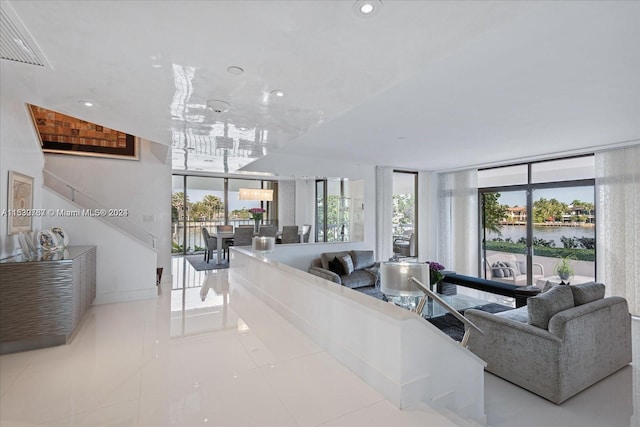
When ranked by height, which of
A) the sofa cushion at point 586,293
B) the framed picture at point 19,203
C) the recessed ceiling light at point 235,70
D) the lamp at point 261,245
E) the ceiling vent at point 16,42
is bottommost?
the sofa cushion at point 586,293

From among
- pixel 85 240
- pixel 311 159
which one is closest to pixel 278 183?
pixel 311 159

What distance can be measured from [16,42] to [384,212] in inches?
261

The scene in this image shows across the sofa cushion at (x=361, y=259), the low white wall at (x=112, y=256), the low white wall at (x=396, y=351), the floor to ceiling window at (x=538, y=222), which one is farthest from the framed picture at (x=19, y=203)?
the floor to ceiling window at (x=538, y=222)

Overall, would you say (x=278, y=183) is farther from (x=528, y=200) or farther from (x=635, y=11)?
(x=635, y=11)

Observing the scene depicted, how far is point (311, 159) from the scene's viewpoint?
670 centimetres

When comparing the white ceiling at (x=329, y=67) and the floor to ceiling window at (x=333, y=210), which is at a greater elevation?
the white ceiling at (x=329, y=67)

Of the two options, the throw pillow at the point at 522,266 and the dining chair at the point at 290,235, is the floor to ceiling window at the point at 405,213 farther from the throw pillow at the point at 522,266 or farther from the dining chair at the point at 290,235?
the dining chair at the point at 290,235

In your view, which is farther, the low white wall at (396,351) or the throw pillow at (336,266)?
the throw pillow at (336,266)

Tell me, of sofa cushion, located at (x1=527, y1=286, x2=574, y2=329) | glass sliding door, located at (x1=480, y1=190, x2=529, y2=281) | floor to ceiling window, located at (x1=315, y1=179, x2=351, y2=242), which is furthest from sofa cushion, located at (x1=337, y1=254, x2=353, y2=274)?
glass sliding door, located at (x1=480, y1=190, x2=529, y2=281)

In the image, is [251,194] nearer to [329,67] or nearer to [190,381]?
[190,381]

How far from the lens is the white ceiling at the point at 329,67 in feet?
5.02

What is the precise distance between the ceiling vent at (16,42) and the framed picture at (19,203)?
1.62m

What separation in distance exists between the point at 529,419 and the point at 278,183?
9.37 m

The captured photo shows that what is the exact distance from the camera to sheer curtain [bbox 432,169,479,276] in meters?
7.58
